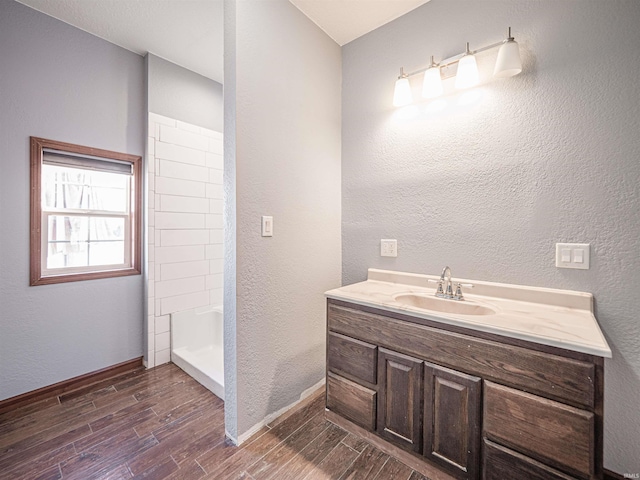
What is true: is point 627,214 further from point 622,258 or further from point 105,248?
point 105,248

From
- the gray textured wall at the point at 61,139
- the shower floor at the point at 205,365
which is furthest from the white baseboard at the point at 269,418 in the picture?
the gray textured wall at the point at 61,139

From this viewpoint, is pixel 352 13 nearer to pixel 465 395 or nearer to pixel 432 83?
pixel 432 83

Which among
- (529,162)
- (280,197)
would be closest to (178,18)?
(280,197)

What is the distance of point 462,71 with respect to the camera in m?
1.60

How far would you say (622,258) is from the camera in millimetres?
1303

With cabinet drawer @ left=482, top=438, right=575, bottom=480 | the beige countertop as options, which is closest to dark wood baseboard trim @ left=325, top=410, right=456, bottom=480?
cabinet drawer @ left=482, top=438, right=575, bottom=480

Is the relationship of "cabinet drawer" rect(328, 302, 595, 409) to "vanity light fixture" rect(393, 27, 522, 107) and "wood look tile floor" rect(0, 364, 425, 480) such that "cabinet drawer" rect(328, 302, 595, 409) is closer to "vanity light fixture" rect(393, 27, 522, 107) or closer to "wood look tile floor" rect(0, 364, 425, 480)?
"wood look tile floor" rect(0, 364, 425, 480)

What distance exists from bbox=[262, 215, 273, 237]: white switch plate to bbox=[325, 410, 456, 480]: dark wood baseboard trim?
1142mm

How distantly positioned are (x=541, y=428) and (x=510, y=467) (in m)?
0.22

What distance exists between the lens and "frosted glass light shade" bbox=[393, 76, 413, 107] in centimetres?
185

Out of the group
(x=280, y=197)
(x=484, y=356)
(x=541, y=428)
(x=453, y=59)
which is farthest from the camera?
(x=280, y=197)

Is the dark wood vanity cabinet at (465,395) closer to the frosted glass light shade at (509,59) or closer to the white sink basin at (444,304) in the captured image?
the white sink basin at (444,304)

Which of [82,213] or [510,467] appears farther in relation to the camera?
[82,213]

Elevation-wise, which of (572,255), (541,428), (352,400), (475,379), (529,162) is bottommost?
(352,400)
